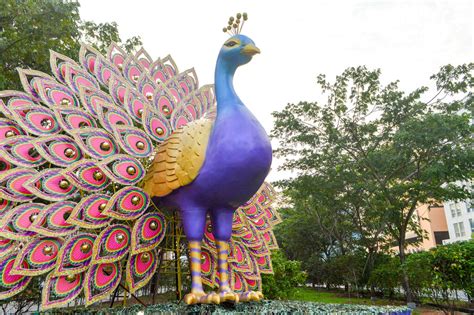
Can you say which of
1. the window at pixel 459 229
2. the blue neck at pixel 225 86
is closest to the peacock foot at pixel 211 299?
the blue neck at pixel 225 86

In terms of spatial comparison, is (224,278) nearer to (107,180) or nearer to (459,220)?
(107,180)

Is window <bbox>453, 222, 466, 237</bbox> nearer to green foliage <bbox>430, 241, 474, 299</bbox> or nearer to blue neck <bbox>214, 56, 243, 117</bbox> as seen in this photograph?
green foliage <bbox>430, 241, 474, 299</bbox>

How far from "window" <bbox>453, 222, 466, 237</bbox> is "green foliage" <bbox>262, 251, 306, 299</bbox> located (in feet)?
82.2

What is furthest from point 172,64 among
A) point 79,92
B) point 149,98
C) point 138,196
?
point 138,196

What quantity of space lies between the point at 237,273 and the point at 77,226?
255 centimetres

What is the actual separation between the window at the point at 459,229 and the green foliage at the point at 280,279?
82.2ft

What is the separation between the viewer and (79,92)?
529cm

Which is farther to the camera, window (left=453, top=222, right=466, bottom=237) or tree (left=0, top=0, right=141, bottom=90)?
window (left=453, top=222, right=466, bottom=237)

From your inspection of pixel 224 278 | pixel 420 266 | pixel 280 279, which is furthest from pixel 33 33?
pixel 420 266

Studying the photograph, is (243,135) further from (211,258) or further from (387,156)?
(387,156)

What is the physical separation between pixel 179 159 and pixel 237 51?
1.69m

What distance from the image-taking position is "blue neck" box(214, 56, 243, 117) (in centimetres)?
513

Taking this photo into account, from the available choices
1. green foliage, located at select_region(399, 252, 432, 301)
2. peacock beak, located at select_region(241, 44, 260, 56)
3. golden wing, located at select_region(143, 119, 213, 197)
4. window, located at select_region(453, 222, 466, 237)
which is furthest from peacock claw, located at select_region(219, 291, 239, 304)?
window, located at select_region(453, 222, 466, 237)

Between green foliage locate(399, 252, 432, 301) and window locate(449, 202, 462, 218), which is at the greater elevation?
window locate(449, 202, 462, 218)
